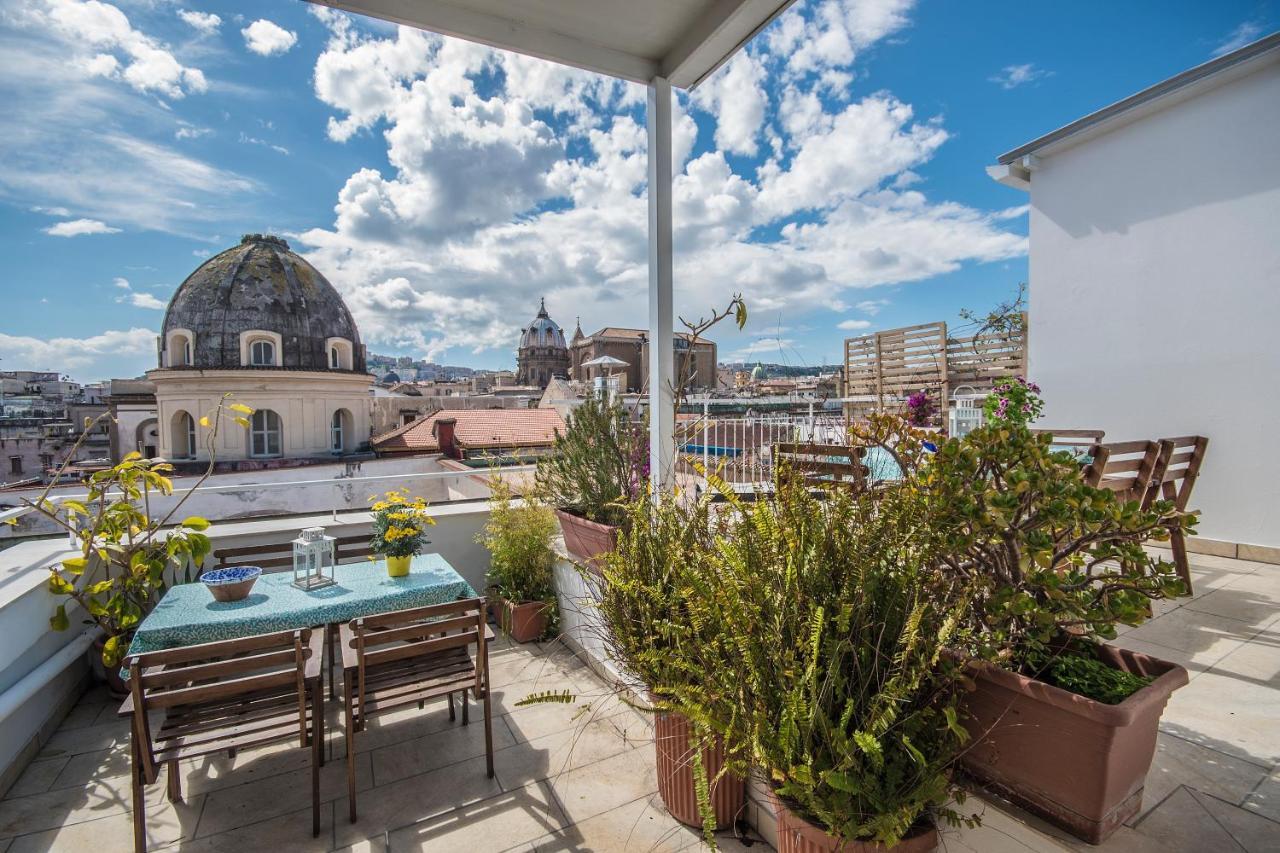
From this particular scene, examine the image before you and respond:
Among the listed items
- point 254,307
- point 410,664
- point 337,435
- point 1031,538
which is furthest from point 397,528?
point 337,435

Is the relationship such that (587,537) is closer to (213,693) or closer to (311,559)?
(311,559)

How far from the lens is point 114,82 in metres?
5.82

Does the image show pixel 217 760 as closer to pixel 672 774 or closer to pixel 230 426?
pixel 672 774

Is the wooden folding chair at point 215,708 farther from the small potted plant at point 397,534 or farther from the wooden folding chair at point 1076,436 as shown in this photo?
the wooden folding chair at point 1076,436

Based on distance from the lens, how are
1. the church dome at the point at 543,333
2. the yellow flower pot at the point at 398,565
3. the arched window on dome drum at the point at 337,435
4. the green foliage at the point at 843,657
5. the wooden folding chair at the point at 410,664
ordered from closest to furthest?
1. the green foliage at the point at 843,657
2. the wooden folding chair at the point at 410,664
3. the yellow flower pot at the point at 398,565
4. the arched window on dome drum at the point at 337,435
5. the church dome at the point at 543,333

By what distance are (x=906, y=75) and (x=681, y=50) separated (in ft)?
10.6

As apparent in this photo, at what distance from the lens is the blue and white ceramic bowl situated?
2.29 meters

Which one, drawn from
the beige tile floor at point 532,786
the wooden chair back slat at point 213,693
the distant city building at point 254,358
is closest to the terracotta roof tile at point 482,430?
the distant city building at point 254,358

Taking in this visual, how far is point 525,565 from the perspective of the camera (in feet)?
11.1

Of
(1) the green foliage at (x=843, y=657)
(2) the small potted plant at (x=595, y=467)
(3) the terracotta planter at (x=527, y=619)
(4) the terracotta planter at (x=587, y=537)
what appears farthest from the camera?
(3) the terracotta planter at (x=527, y=619)

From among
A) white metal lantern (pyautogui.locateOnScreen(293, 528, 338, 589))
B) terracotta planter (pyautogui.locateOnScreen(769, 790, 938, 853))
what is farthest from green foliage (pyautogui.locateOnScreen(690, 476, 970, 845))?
white metal lantern (pyautogui.locateOnScreen(293, 528, 338, 589))

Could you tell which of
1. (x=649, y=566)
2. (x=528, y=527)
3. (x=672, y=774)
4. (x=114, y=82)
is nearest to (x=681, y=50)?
(x=649, y=566)

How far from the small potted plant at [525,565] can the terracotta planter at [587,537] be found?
0.35m

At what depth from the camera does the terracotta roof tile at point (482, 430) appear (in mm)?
18984
